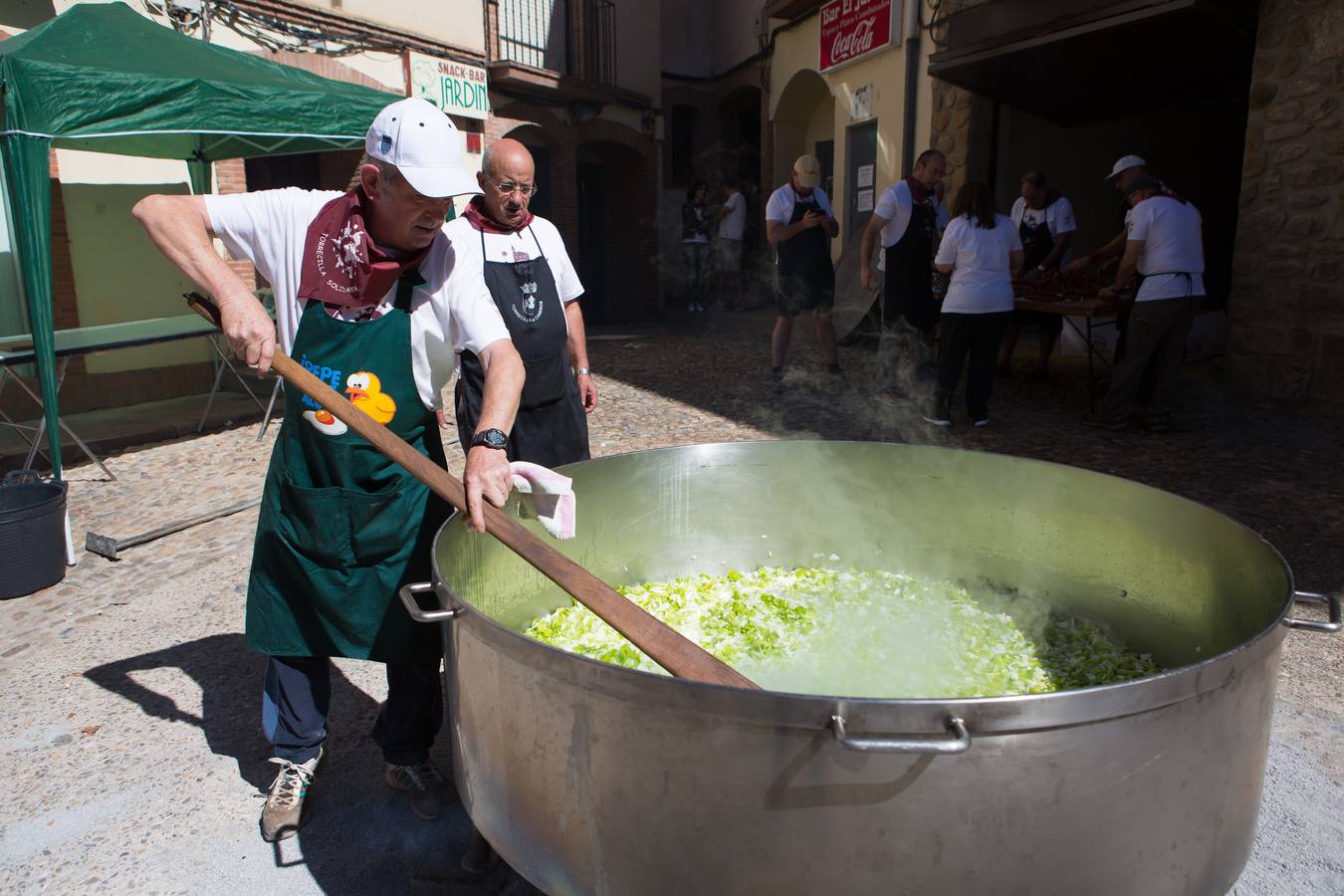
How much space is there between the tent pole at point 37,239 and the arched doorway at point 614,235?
1144cm

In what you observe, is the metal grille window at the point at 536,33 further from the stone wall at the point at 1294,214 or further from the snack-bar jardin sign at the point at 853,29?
the stone wall at the point at 1294,214

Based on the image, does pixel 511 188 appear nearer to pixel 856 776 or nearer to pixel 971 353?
pixel 856 776

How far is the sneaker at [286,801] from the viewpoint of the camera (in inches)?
98.9

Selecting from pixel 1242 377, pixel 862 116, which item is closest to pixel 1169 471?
pixel 1242 377

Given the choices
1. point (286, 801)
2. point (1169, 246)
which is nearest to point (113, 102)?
point (286, 801)

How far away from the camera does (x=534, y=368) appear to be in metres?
3.24

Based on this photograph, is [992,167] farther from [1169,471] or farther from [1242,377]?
[1169,471]

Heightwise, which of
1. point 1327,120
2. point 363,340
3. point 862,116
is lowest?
point 363,340

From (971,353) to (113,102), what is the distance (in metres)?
5.83

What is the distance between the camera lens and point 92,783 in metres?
2.81

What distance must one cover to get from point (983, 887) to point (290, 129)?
6.85 metres

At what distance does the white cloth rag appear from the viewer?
82.8 inches

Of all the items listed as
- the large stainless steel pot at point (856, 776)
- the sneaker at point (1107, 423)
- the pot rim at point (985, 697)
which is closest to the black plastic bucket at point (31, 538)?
the large stainless steel pot at point (856, 776)

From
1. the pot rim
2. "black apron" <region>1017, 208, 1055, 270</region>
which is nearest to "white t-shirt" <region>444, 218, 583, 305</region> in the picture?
the pot rim
